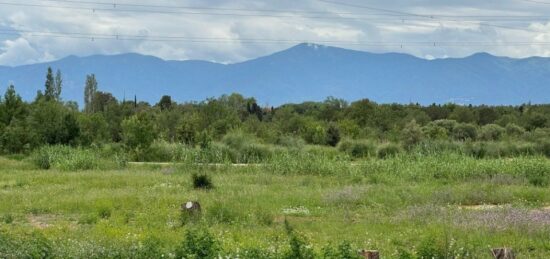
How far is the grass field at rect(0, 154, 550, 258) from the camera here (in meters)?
10.5

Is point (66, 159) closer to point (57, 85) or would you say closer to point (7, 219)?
point (7, 219)

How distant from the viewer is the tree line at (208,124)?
1804 inches

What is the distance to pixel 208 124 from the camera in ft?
225

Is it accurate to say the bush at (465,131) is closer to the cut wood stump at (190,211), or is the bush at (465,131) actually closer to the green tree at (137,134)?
the green tree at (137,134)

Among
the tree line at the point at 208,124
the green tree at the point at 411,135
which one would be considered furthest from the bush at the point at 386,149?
the green tree at the point at 411,135

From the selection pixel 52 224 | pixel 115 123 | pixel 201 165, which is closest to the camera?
pixel 52 224

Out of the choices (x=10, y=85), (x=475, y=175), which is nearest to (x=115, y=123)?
(x=10, y=85)

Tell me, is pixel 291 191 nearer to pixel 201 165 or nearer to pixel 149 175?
pixel 149 175

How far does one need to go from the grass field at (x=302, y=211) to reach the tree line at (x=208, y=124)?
700 inches

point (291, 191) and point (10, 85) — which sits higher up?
point (10, 85)

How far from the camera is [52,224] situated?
14758 mm

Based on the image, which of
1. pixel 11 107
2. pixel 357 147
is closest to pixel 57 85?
pixel 11 107

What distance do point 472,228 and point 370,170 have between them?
16012 millimetres

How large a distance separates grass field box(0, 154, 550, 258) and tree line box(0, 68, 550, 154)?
17772 mm
